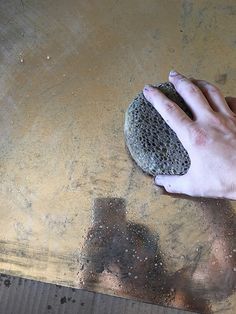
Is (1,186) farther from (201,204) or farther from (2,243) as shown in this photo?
(201,204)

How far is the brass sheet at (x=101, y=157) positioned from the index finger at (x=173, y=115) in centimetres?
13

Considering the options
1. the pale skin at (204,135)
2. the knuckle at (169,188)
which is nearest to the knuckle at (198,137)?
the pale skin at (204,135)

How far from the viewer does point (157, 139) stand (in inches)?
33.2

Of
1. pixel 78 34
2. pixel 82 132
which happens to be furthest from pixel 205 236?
pixel 78 34

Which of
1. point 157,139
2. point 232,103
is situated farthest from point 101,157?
point 232,103

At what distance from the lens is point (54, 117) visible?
3.08 feet

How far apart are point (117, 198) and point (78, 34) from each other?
30cm

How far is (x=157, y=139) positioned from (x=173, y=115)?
54 mm

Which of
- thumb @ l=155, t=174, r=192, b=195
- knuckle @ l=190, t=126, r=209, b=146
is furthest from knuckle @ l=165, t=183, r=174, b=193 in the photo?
knuckle @ l=190, t=126, r=209, b=146

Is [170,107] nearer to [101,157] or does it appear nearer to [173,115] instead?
[173,115]

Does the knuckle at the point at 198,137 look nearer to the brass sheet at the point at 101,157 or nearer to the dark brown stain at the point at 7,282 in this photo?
the brass sheet at the point at 101,157

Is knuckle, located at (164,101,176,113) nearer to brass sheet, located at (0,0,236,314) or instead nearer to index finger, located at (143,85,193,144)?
index finger, located at (143,85,193,144)

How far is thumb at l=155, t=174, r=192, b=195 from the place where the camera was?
837 mm

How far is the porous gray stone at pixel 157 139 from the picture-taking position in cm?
84
